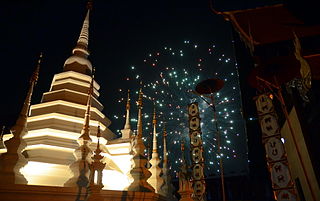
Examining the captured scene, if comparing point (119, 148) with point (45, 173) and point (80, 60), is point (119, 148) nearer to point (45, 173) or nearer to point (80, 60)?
point (45, 173)

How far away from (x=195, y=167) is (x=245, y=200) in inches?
239

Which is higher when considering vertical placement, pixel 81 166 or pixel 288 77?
pixel 288 77

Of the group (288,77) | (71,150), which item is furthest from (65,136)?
(288,77)

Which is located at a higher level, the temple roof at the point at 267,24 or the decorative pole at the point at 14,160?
the temple roof at the point at 267,24

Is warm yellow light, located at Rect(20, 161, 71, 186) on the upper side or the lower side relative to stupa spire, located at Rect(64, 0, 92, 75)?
lower

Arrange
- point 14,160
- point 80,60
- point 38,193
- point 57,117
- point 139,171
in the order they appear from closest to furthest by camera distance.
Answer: point 38,193 → point 14,160 → point 139,171 → point 57,117 → point 80,60

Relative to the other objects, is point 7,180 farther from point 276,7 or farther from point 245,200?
point 245,200

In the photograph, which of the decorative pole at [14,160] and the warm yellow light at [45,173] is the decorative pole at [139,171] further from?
the decorative pole at [14,160]

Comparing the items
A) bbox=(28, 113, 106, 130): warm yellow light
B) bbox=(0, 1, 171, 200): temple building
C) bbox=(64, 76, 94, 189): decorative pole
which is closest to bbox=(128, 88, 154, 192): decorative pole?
bbox=(0, 1, 171, 200): temple building

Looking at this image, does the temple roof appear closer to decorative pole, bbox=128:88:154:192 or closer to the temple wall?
decorative pole, bbox=128:88:154:192

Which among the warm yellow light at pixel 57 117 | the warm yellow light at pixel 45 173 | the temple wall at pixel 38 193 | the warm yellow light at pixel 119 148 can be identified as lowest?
the temple wall at pixel 38 193

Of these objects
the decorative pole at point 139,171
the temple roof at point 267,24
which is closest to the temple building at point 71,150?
the decorative pole at point 139,171

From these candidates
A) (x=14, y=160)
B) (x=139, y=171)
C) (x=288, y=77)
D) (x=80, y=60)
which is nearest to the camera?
(x=14, y=160)

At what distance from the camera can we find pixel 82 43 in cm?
1243
